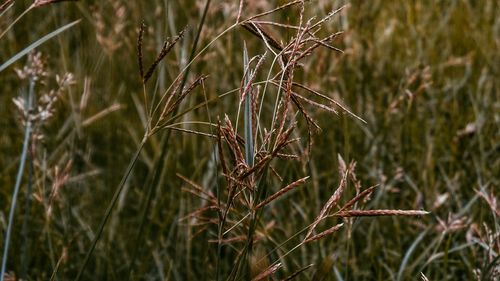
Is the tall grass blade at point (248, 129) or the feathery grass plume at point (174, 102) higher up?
the feathery grass plume at point (174, 102)

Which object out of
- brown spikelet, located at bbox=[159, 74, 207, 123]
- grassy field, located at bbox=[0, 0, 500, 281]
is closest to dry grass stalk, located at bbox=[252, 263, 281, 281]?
grassy field, located at bbox=[0, 0, 500, 281]

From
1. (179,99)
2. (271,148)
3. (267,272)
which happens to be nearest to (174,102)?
(179,99)

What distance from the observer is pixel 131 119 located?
2990mm

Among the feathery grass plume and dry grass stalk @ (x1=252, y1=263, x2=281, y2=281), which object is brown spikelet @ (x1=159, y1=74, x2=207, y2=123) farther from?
dry grass stalk @ (x1=252, y1=263, x2=281, y2=281)

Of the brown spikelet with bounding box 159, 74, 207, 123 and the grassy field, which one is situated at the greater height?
the brown spikelet with bounding box 159, 74, 207, 123

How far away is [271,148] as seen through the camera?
5.60 ft

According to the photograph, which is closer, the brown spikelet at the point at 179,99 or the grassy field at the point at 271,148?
the brown spikelet at the point at 179,99

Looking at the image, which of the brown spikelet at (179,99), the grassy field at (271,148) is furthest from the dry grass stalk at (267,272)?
the brown spikelet at (179,99)

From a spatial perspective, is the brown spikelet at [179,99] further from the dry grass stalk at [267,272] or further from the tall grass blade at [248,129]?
the dry grass stalk at [267,272]

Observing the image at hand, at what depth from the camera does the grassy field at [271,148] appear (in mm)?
2018

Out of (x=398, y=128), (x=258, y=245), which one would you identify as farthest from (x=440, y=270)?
(x=398, y=128)

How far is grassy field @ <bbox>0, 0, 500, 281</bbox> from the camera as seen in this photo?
6.62 feet

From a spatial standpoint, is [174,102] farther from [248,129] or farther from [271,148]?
[271,148]

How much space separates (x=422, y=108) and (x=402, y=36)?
453 mm
